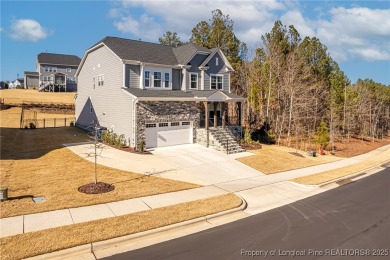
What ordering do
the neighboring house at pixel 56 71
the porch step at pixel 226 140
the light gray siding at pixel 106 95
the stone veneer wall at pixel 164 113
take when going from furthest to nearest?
1. the neighboring house at pixel 56 71
2. the porch step at pixel 226 140
3. the light gray siding at pixel 106 95
4. the stone veneer wall at pixel 164 113

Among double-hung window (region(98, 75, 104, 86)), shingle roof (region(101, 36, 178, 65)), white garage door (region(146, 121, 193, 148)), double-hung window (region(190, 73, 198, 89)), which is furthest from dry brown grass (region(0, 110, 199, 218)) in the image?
double-hung window (region(190, 73, 198, 89))

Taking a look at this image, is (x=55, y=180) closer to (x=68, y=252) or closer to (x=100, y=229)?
(x=100, y=229)

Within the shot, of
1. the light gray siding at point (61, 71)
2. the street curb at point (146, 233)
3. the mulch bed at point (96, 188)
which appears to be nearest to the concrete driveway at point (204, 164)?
the mulch bed at point (96, 188)

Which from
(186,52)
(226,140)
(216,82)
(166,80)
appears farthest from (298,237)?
(186,52)

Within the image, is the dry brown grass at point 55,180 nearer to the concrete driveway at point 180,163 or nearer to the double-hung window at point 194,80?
the concrete driveway at point 180,163

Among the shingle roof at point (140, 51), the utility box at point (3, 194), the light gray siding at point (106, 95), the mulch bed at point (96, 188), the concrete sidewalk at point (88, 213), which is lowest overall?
the concrete sidewalk at point (88, 213)

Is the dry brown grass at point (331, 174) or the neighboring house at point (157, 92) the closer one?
the dry brown grass at point (331, 174)
